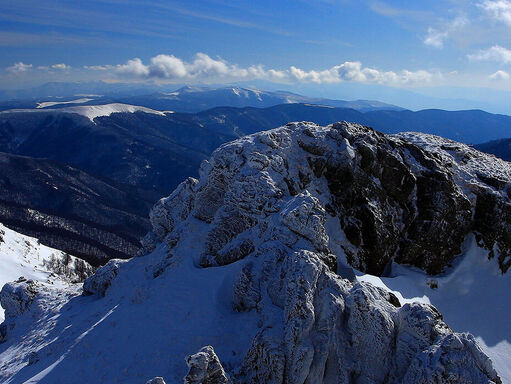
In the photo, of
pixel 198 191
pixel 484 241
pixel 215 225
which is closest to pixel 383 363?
pixel 215 225

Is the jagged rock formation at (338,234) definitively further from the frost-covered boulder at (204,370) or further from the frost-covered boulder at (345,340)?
the frost-covered boulder at (204,370)

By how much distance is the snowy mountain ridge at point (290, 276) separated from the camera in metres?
21.5

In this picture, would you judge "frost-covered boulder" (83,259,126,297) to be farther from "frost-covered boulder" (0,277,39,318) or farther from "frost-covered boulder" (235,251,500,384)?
"frost-covered boulder" (235,251,500,384)

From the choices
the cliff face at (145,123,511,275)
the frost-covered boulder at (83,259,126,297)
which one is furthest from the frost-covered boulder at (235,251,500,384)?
the frost-covered boulder at (83,259,126,297)

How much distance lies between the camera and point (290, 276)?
2394cm

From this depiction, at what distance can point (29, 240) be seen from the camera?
151m

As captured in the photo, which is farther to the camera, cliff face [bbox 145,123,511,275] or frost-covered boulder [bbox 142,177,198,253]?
frost-covered boulder [bbox 142,177,198,253]

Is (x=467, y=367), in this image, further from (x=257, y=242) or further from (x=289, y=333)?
(x=257, y=242)

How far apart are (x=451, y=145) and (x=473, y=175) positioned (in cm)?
765

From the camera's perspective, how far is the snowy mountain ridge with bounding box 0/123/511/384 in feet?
70.5

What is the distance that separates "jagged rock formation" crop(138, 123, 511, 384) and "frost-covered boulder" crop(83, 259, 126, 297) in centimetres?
616

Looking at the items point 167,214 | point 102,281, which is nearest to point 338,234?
point 167,214

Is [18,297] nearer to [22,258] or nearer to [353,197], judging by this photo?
[353,197]

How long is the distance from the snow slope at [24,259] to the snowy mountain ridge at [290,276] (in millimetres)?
84478
